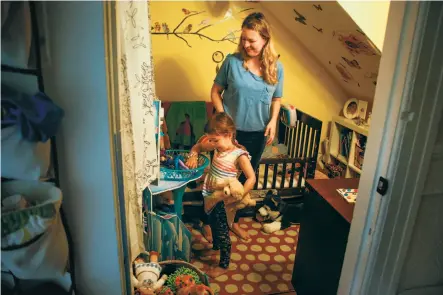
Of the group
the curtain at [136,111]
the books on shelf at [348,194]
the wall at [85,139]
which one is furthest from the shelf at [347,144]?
the wall at [85,139]

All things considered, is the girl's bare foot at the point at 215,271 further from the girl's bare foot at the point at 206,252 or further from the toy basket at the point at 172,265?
the toy basket at the point at 172,265

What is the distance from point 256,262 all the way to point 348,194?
91cm

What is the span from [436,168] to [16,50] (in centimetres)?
124

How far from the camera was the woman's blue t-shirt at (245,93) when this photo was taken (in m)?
2.12

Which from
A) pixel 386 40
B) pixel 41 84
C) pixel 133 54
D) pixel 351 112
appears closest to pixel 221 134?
pixel 133 54

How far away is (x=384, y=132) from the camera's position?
108 centimetres

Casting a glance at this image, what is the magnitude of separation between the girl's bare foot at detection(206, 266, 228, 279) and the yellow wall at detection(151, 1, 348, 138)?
1.51 metres

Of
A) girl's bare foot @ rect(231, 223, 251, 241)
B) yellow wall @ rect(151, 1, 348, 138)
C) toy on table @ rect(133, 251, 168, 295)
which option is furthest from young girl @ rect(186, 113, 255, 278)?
yellow wall @ rect(151, 1, 348, 138)

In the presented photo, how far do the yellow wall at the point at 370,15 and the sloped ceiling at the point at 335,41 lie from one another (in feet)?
0.17

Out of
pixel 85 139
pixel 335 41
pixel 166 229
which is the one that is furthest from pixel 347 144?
pixel 85 139

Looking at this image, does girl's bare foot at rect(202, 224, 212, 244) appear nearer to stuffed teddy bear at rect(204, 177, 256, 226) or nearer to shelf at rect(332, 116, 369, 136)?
stuffed teddy bear at rect(204, 177, 256, 226)

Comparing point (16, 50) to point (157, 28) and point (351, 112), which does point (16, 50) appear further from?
point (351, 112)

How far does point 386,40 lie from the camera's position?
1.05 meters

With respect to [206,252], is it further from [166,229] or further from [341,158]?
[341,158]
